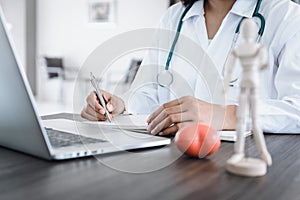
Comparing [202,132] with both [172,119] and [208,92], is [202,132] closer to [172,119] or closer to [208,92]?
[172,119]

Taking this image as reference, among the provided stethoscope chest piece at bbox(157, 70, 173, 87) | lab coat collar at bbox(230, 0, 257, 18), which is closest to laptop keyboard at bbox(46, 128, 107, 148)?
stethoscope chest piece at bbox(157, 70, 173, 87)

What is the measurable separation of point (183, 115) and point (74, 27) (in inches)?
205

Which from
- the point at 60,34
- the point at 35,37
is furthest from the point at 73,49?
the point at 35,37

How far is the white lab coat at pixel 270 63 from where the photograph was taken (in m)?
0.84

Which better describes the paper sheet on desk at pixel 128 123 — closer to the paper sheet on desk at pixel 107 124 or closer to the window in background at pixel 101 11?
the paper sheet on desk at pixel 107 124

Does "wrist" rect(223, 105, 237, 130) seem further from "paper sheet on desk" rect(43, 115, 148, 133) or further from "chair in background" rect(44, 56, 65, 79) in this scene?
"chair in background" rect(44, 56, 65, 79)

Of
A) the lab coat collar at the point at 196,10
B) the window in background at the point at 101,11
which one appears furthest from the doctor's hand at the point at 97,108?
the window in background at the point at 101,11

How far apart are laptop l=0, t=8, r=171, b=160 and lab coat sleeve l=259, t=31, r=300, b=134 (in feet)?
0.93

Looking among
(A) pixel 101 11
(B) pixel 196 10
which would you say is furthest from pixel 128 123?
(A) pixel 101 11

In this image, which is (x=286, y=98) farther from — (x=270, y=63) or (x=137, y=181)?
(x=137, y=181)

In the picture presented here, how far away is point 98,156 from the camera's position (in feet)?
1.82

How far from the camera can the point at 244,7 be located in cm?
110

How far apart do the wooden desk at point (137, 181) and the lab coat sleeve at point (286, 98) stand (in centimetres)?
26

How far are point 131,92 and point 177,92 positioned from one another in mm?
141
